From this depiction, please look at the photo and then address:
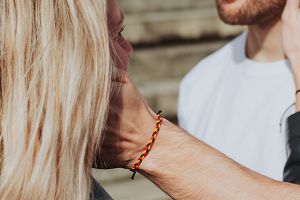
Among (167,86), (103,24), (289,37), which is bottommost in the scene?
(167,86)

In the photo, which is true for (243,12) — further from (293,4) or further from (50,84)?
(50,84)

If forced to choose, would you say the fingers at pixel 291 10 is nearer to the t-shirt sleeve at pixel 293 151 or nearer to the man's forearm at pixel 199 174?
the t-shirt sleeve at pixel 293 151

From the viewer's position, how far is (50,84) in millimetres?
1273

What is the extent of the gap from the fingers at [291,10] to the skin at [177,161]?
0.80 m

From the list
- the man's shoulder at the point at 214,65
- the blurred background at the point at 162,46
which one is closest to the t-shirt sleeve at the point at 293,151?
the man's shoulder at the point at 214,65

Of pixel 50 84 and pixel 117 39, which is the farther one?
pixel 117 39

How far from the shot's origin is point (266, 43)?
234 cm

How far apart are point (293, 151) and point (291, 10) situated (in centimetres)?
61

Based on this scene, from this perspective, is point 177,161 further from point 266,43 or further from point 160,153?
point 266,43

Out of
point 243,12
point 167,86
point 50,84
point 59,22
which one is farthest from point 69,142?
point 167,86

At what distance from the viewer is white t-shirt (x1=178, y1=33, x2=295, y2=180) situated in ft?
6.91

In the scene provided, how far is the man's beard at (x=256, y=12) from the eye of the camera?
7.47ft

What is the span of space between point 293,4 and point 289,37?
0.37 feet

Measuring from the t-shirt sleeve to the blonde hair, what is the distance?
60 centimetres
